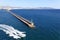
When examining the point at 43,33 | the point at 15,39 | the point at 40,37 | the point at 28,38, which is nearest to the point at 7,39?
the point at 15,39

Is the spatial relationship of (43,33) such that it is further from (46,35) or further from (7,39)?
(7,39)

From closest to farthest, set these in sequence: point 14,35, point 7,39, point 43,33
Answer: point 7,39 → point 14,35 → point 43,33

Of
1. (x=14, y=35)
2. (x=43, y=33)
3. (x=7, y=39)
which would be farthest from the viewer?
(x=43, y=33)

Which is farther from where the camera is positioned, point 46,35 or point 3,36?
point 46,35

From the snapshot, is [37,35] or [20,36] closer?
[20,36]

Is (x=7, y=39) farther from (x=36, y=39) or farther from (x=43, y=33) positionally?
(x=43, y=33)

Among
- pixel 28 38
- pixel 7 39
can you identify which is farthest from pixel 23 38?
pixel 7 39

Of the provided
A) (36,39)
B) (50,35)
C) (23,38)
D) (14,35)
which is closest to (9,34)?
(14,35)

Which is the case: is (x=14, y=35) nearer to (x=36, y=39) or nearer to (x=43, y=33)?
(x=36, y=39)
